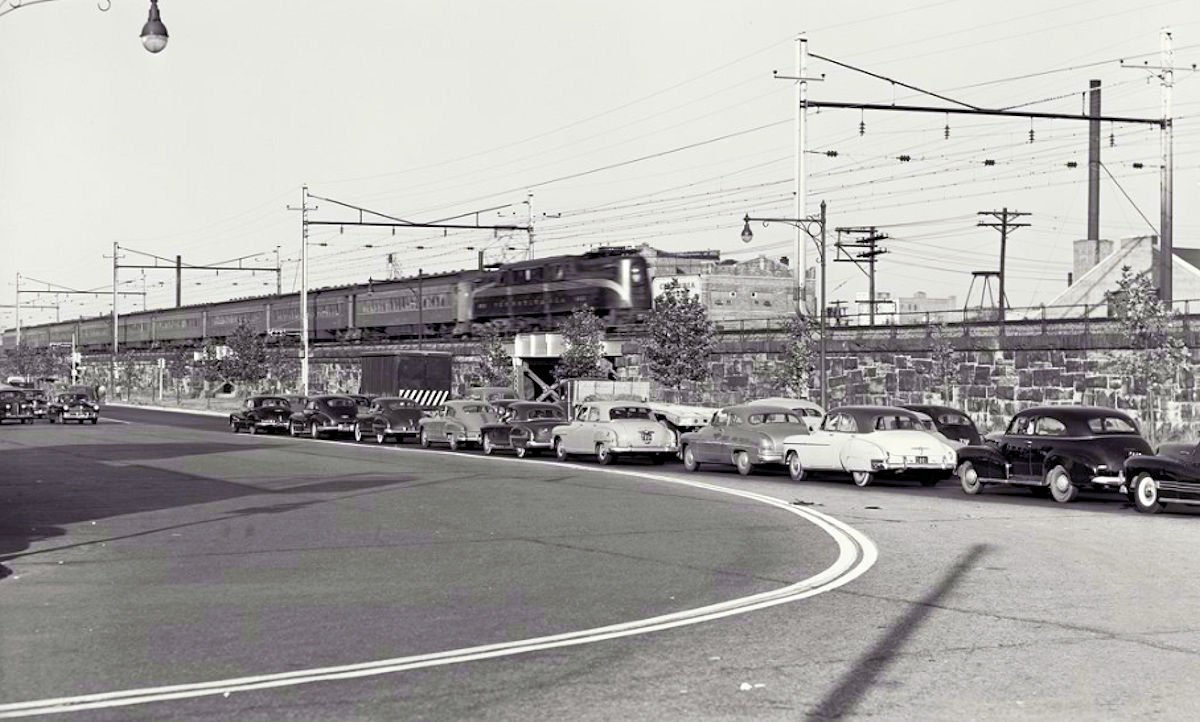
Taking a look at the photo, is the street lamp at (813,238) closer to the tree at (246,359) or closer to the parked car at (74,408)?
the parked car at (74,408)

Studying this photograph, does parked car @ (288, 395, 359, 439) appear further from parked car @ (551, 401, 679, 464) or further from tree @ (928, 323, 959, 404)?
tree @ (928, 323, 959, 404)

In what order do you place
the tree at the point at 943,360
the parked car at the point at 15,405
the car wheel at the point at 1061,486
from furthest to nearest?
the parked car at the point at 15,405 < the tree at the point at 943,360 < the car wheel at the point at 1061,486

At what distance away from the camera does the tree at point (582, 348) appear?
5425cm

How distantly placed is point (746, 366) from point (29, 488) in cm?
3239

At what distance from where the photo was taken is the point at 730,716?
23.1ft

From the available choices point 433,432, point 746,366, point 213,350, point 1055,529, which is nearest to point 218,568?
point 1055,529

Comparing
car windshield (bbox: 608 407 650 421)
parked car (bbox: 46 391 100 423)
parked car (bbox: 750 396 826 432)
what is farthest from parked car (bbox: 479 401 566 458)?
parked car (bbox: 46 391 100 423)

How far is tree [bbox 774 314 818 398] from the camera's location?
4434cm

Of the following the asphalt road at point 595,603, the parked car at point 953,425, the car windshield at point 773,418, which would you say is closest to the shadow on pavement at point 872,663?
the asphalt road at point 595,603

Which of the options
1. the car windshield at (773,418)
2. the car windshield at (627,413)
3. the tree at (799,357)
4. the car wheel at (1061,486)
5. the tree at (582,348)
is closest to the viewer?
the car wheel at (1061,486)

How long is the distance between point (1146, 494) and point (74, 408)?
4670cm

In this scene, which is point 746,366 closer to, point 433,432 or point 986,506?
point 433,432

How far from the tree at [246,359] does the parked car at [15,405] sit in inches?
792

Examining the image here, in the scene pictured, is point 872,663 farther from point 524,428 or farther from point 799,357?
point 799,357
